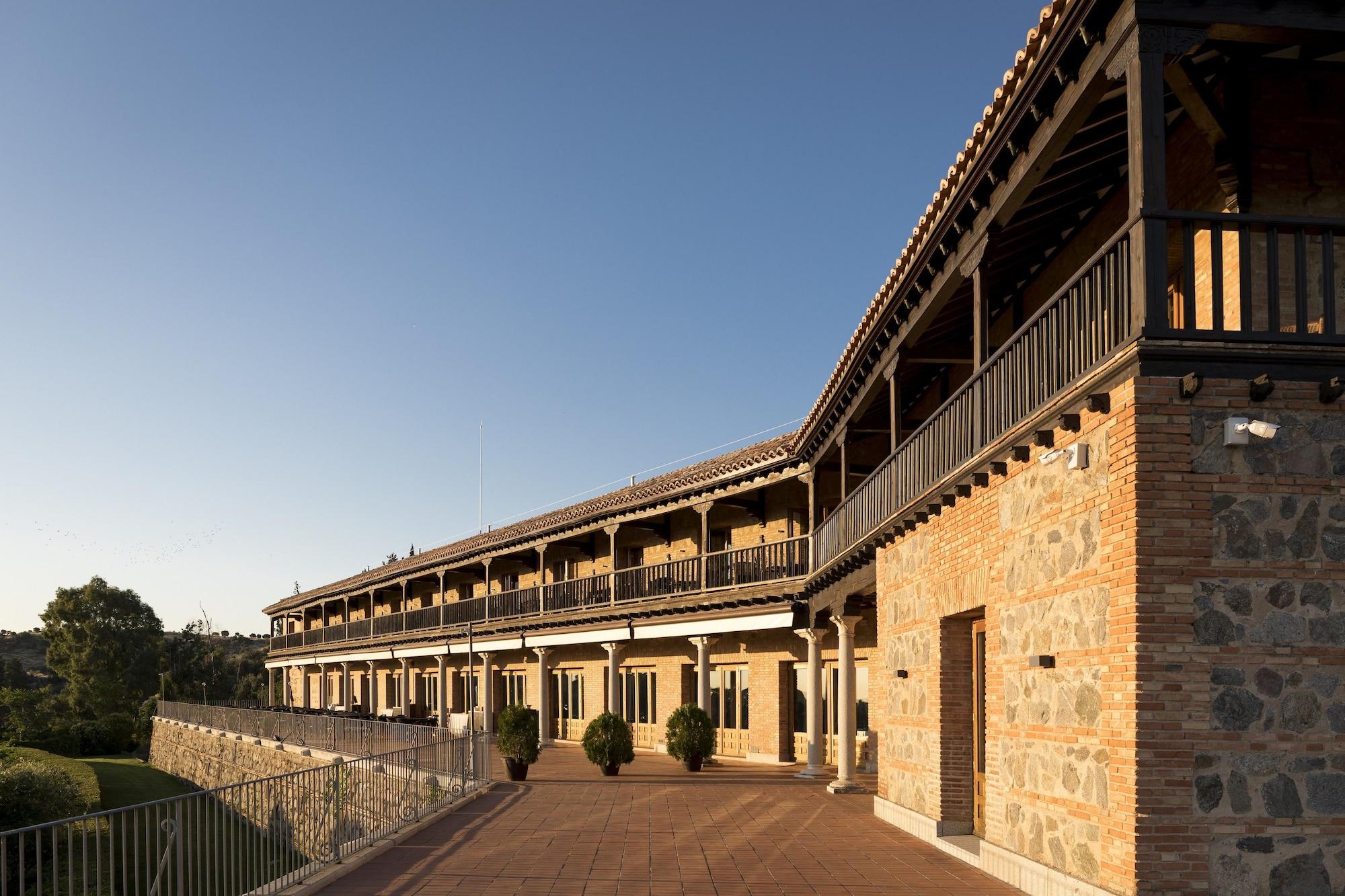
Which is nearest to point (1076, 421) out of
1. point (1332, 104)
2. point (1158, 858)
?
point (1158, 858)

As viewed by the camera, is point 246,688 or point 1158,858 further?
point 246,688

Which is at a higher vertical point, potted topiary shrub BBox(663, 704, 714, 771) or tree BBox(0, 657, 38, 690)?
potted topiary shrub BBox(663, 704, 714, 771)

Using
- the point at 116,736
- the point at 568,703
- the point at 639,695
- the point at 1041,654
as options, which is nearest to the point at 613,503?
the point at 639,695

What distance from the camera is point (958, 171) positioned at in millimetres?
11195

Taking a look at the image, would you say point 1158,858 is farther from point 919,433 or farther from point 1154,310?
point 919,433

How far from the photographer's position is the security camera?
24.8 ft

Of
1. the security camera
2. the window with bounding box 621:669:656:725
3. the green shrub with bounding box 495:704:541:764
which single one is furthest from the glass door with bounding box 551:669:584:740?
the security camera

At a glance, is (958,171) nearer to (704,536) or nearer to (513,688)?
(704,536)

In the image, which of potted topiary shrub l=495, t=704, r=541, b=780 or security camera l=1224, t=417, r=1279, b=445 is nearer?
security camera l=1224, t=417, r=1279, b=445

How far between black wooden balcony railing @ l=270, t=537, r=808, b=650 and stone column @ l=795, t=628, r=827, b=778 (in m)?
1.23

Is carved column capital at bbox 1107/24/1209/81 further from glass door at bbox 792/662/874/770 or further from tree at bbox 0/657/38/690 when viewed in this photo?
tree at bbox 0/657/38/690

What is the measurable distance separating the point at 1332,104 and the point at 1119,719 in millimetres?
5411

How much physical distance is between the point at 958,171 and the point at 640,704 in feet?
75.9

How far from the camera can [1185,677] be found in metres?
7.55
